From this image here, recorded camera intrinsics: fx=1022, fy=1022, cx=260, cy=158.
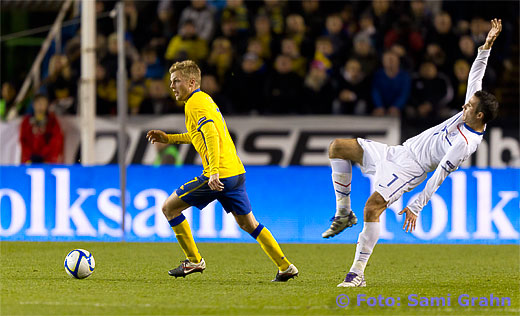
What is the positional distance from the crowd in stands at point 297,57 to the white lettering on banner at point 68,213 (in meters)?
2.52

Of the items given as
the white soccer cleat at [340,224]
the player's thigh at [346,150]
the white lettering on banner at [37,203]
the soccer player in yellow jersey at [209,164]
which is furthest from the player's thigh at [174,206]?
the white lettering on banner at [37,203]

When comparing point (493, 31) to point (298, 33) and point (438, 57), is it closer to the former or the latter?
point (438, 57)

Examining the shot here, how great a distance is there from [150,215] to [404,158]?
557 centimetres

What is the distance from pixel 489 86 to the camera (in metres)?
16.4

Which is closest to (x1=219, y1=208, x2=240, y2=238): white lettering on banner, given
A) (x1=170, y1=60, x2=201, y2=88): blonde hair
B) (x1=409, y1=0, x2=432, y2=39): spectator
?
(x1=170, y1=60, x2=201, y2=88): blonde hair

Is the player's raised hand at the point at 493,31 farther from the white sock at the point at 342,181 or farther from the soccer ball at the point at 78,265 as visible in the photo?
the soccer ball at the point at 78,265

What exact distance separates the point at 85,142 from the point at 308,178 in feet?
10.4

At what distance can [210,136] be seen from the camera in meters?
8.45

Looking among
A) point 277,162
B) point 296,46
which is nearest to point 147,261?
point 277,162

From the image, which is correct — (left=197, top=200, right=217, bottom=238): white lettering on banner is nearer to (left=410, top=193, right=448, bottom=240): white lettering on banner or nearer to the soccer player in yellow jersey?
(left=410, top=193, right=448, bottom=240): white lettering on banner

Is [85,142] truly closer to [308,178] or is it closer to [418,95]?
[308,178]

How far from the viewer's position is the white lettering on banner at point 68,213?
13508mm

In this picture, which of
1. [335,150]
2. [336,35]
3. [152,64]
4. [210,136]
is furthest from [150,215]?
[210,136]

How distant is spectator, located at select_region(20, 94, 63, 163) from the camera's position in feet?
49.5
